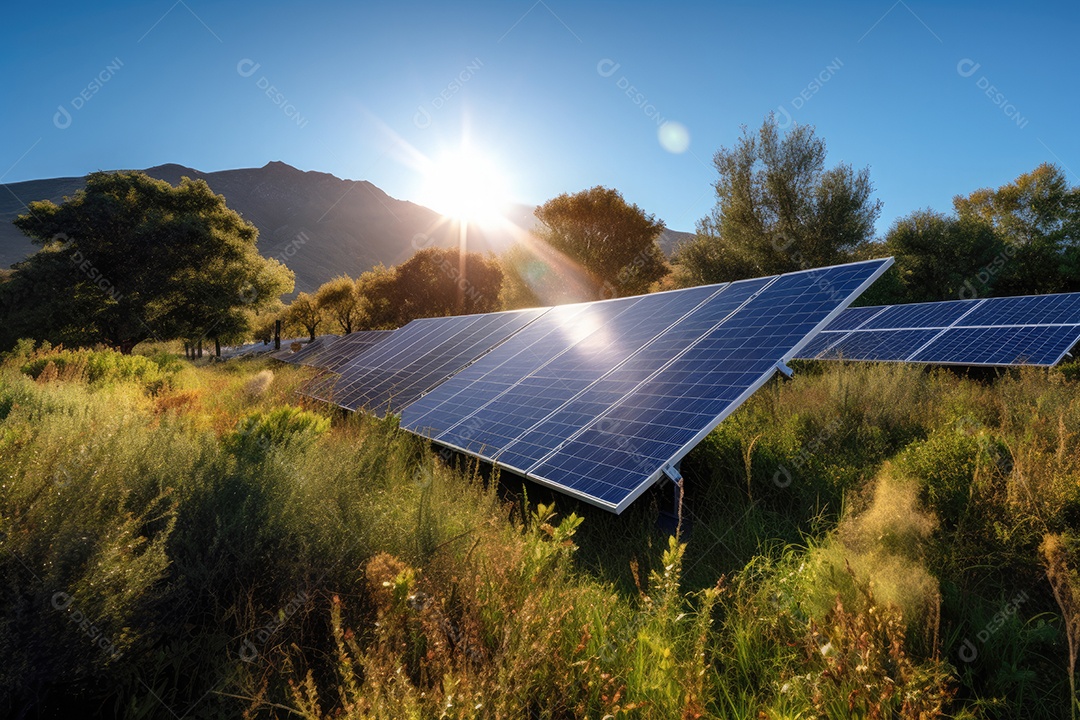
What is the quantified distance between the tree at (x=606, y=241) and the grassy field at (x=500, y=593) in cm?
3573

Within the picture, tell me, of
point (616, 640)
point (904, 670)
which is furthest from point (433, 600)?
point (904, 670)

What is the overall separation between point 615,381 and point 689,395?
1.38m

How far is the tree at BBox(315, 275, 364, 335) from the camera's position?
128 feet

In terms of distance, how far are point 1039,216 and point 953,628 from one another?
4529 centimetres

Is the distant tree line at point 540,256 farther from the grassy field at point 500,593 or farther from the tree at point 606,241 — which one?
the grassy field at point 500,593

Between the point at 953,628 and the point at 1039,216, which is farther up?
the point at 1039,216

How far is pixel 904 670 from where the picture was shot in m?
2.53

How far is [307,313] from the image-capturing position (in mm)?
40375

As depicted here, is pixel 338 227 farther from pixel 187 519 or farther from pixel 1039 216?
pixel 187 519

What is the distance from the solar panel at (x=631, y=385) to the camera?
457 centimetres

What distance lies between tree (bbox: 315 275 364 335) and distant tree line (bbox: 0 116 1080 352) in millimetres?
121

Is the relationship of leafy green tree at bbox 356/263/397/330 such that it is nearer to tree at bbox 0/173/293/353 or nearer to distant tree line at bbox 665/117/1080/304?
tree at bbox 0/173/293/353

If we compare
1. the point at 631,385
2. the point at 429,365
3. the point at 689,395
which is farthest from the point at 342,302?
the point at 689,395

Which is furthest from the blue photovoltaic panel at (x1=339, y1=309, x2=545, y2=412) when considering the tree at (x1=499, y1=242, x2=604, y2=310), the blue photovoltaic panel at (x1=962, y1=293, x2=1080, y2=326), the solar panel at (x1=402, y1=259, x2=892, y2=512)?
the tree at (x1=499, y1=242, x2=604, y2=310)
